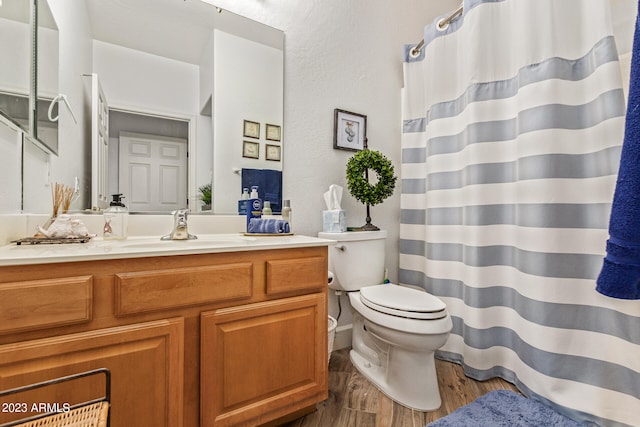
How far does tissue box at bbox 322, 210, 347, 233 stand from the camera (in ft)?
5.46

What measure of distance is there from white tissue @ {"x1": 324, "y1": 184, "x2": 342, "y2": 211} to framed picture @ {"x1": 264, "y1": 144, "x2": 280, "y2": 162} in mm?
347

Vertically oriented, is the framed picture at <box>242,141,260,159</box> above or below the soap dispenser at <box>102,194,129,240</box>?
above

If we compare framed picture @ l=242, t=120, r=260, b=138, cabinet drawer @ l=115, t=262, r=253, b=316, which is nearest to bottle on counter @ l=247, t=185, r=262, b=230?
framed picture @ l=242, t=120, r=260, b=138

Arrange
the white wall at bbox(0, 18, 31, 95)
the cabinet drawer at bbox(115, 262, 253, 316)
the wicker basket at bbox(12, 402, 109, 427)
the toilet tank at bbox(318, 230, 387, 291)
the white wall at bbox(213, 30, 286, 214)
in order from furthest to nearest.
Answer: the toilet tank at bbox(318, 230, 387, 291), the white wall at bbox(213, 30, 286, 214), the white wall at bbox(0, 18, 31, 95), the cabinet drawer at bbox(115, 262, 253, 316), the wicker basket at bbox(12, 402, 109, 427)

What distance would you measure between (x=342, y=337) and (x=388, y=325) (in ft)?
2.14

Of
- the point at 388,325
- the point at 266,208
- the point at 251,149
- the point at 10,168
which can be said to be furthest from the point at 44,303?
the point at 388,325

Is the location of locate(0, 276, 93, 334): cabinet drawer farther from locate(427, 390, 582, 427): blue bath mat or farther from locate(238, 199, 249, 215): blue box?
locate(427, 390, 582, 427): blue bath mat

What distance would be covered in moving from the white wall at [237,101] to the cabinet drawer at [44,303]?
0.76 metres

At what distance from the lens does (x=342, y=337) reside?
1.89 m

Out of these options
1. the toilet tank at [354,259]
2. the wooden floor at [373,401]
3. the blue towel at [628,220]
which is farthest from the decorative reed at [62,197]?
the blue towel at [628,220]

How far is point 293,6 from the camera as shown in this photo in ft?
5.66

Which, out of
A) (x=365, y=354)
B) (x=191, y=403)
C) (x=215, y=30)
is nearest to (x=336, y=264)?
(x=365, y=354)

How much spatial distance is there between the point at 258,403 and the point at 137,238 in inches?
32.5

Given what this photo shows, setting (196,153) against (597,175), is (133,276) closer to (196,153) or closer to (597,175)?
(196,153)
